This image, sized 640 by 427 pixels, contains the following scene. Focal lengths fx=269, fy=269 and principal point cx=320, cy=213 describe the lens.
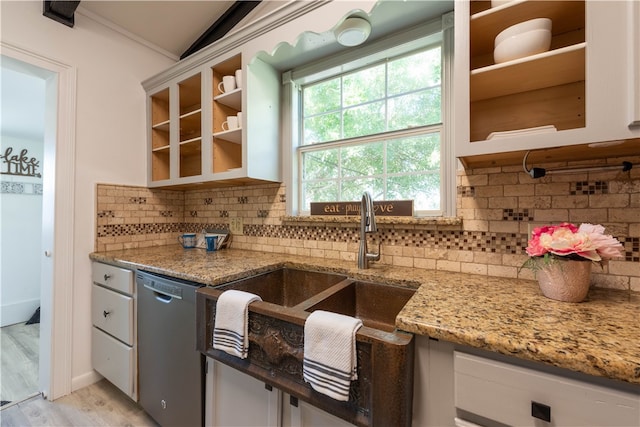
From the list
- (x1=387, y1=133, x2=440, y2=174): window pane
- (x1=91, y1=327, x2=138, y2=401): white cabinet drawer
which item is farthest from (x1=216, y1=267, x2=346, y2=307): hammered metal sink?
(x1=91, y1=327, x2=138, y2=401): white cabinet drawer

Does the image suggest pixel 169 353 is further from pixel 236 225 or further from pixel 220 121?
pixel 220 121

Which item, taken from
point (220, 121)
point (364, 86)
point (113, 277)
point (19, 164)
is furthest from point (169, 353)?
point (19, 164)

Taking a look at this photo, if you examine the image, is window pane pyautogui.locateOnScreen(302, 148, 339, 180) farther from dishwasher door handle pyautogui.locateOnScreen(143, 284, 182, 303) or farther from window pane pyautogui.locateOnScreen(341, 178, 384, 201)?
dishwasher door handle pyautogui.locateOnScreen(143, 284, 182, 303)

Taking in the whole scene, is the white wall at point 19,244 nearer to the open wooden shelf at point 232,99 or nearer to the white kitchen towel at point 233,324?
the open wooden shelf at point 232,99

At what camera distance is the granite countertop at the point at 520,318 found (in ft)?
1.88

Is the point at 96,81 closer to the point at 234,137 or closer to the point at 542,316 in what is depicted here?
the point at 234,137

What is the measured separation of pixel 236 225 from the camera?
7.16 ft

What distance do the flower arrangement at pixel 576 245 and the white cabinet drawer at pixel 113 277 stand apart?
1997 mm

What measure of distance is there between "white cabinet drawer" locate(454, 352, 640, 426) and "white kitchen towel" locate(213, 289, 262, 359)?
2.26ft

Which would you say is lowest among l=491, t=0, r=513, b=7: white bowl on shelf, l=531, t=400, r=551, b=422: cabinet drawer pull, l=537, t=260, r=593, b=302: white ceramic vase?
l=531, t=400, r=551, b=422: cabinet drawer pull

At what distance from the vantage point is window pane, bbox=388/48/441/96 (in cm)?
155

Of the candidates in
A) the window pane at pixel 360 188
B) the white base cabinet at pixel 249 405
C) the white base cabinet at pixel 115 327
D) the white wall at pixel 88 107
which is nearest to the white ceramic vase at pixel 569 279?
the white base cabinet at pixel 249 405

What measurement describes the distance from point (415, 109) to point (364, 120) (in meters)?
0.33

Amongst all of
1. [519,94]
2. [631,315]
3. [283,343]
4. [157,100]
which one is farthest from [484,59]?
[157,100]
